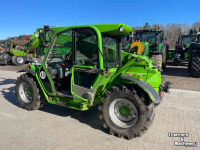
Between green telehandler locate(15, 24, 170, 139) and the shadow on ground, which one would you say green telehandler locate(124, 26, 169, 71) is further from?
the shadow on ground

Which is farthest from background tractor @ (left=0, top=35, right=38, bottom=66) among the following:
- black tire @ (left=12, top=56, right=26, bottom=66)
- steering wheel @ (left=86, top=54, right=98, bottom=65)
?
steering wheel @ (left=86, top=54, right=98, bottom=65)

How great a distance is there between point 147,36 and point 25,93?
886 centimetres

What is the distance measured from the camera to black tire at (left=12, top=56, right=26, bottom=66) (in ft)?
55.3

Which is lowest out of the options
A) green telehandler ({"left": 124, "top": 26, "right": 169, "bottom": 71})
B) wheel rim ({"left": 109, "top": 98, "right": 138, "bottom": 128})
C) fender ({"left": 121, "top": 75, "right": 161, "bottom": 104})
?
wheel rim ({"left": 109, "top": 98, "right": 138, "bottom": 128})

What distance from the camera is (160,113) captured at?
4.70 m

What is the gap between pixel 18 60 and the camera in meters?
17.2

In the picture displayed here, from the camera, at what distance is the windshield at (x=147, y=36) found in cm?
1112

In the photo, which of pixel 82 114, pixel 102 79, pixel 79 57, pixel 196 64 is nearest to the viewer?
pixel 102 79

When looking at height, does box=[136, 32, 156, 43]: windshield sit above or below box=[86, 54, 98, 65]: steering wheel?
above

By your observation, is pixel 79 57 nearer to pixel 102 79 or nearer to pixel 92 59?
pixel 92 59

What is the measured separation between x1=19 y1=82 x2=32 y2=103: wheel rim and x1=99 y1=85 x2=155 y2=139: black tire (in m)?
2.64

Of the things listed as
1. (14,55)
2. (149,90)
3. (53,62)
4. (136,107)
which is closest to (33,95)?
(53,62)

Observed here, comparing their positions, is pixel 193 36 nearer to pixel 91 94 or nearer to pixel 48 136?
pixel 91 94

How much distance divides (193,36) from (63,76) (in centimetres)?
1413
